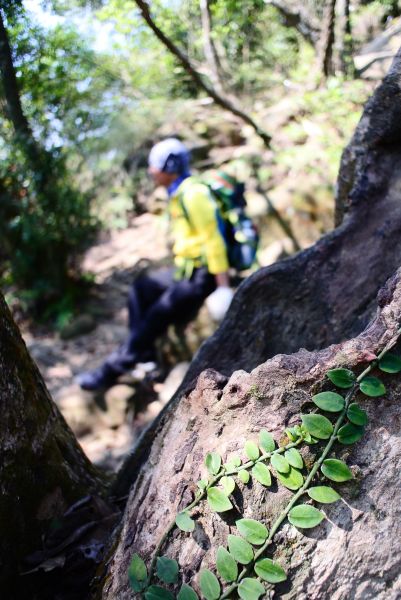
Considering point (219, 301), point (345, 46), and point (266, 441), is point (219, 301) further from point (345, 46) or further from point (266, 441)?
point (345, 46)

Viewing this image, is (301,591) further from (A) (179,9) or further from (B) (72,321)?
(B) (72,321)

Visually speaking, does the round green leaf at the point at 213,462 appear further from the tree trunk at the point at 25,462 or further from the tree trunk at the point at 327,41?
the tree trunk at the point at 327,41

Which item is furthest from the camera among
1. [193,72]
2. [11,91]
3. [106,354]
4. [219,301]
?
[106,354]

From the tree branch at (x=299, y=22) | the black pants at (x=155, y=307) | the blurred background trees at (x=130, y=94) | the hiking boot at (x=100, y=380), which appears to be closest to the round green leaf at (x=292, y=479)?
the blurred background trees at (x=130, y=94)

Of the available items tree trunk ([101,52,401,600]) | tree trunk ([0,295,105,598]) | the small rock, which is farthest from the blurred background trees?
tree trunk ([101,52,401,600])

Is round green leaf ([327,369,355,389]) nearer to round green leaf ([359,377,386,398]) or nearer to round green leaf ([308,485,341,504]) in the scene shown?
round green leaf ([359,377,386,398])

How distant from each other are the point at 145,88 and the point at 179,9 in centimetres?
219

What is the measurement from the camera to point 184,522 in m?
1.41

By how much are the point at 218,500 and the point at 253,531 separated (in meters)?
0.13

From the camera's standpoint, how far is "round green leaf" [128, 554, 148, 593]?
1.40 meters

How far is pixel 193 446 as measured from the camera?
1584 millimetres

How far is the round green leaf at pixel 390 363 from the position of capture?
4.58ft

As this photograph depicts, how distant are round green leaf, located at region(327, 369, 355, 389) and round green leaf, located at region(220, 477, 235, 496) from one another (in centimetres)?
41

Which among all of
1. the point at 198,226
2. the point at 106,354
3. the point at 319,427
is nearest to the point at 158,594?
the point at 319,427
